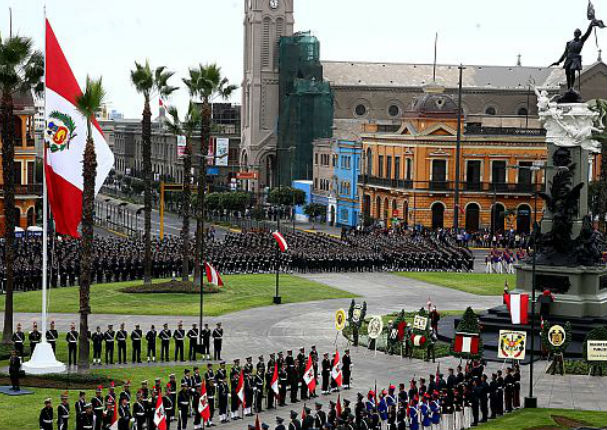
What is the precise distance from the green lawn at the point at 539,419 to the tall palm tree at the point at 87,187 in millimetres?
13872

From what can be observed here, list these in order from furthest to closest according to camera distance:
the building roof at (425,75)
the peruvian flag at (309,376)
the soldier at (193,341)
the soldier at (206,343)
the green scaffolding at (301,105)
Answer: the building roof at (425,75)
the green scaffolding at (301,105)
the soldier at (193,341)
the soldier at (206,343)
the peruvian flag at (309,376)

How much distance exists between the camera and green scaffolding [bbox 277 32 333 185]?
5571 inches

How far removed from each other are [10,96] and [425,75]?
111 meters

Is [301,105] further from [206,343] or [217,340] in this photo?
[217,340]

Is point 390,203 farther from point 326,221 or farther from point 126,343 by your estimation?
point 126,343

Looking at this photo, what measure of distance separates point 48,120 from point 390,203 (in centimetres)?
6952

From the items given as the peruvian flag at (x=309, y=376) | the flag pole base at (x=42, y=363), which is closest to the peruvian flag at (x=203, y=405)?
the peruvian flag at (x=309, y=376)

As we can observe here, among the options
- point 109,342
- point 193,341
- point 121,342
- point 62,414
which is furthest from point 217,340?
A: point 62,414

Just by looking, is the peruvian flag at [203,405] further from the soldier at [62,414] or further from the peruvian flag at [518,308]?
the peruvian flag at [518,308]

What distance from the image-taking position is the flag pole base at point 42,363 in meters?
40.7

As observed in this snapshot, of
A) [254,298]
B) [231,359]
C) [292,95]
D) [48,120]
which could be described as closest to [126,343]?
[231,359]

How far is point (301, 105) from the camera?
465ft

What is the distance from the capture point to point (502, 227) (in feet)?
338

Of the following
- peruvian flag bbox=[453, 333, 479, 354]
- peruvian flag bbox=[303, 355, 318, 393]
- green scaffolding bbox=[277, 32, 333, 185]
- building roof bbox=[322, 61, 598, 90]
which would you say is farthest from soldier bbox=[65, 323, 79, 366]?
building roof bbox=[322, 61, 598, 90]
